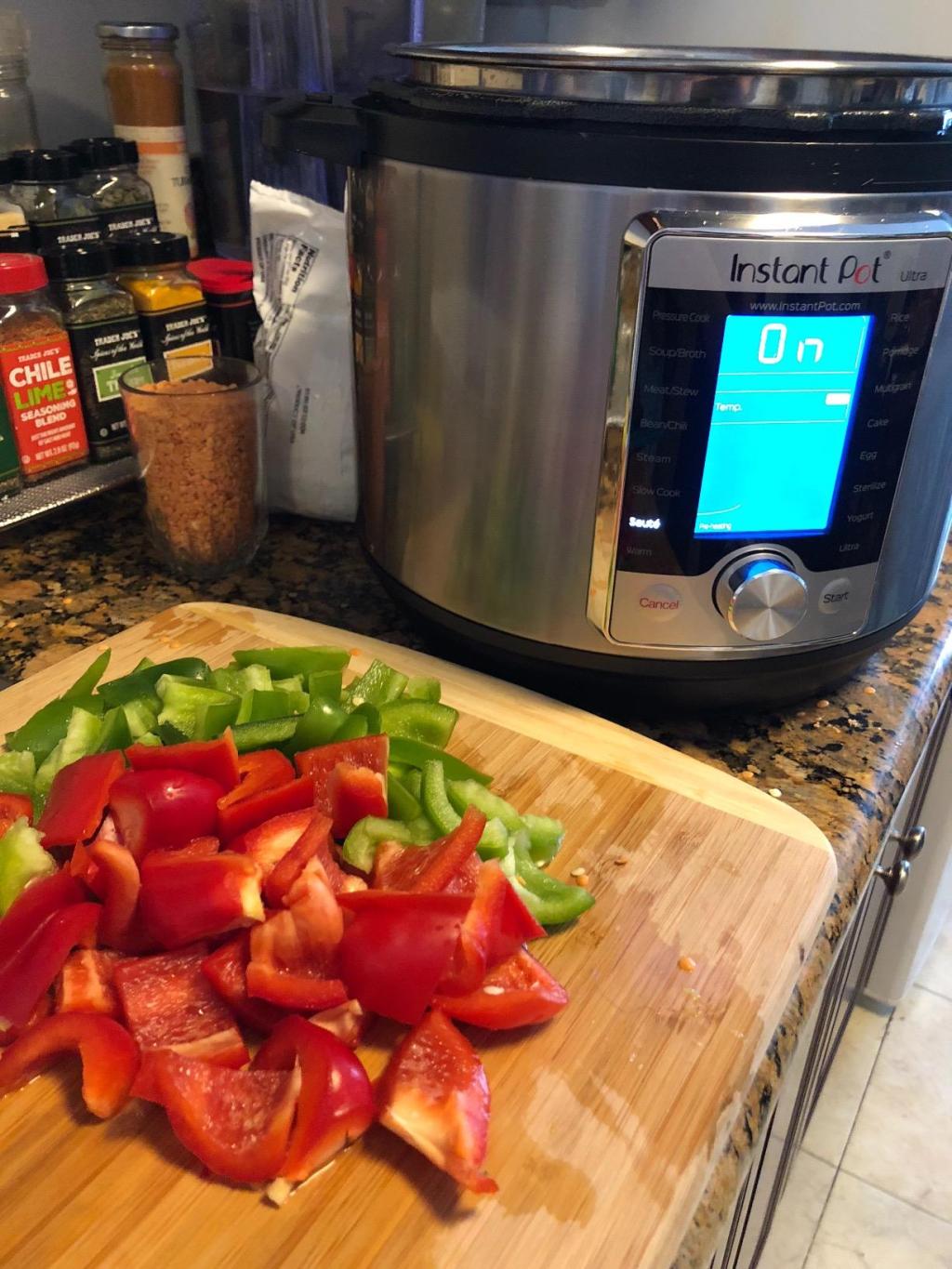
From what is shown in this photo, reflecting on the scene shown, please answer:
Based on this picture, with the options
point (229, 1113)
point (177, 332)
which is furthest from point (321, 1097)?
point (177, 332)

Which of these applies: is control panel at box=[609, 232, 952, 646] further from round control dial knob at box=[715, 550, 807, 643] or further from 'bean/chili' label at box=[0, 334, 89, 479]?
'bean/chili' label at box=[0, 334, 89, 479]

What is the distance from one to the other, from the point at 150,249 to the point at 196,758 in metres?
0.65

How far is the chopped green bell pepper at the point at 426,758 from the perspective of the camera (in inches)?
27.7

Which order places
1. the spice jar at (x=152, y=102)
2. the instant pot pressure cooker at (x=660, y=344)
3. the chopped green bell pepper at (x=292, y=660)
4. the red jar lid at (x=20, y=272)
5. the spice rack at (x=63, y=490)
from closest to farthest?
1. the instant pot pressure cooker at (x=660, y=344)
2. the chopped green bell pepper at (x=292, y=660)
3. the red jar lid at (x=20, y=272)
4. the spice rack at (x=63, y=490)
5. the spice jar at (x=152, y=102)

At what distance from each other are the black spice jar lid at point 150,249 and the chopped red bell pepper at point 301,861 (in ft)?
2.33

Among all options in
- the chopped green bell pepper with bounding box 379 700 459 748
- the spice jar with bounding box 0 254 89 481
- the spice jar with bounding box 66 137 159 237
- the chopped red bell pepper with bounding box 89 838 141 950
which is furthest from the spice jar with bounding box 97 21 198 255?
the chopped red bell pepper with bounding box 89 838 141 950

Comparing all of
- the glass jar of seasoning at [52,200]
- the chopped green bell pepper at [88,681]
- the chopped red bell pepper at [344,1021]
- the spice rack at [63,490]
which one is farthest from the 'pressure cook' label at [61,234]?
the chopped red bell pepper at [344,1021]

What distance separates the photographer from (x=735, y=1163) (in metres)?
0.54

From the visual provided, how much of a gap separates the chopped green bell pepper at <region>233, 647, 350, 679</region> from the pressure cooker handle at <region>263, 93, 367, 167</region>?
1.22ft

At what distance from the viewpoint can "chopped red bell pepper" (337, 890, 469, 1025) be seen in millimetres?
542

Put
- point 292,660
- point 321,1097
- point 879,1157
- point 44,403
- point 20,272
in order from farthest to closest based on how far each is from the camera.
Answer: point 879,1157
point 44,403
point 20,272
point 292,660
point 321,1097

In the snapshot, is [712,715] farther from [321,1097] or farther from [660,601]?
[321,1097]

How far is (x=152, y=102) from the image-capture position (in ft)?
3.84

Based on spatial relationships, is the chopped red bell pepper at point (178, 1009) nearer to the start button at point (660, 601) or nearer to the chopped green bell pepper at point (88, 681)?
the chopped green bell pepper at point (88, 681)
